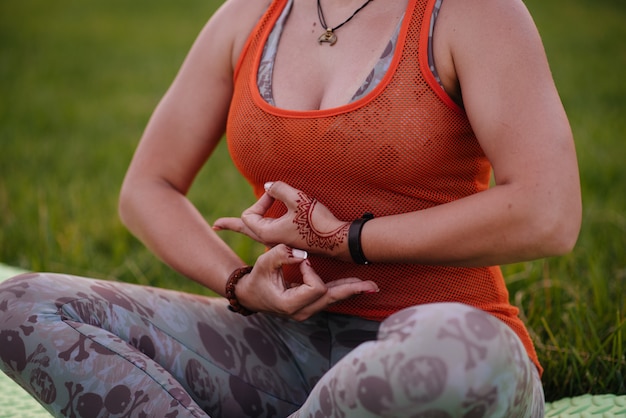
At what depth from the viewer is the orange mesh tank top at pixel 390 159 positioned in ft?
5.00

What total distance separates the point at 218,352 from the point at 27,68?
6.27m

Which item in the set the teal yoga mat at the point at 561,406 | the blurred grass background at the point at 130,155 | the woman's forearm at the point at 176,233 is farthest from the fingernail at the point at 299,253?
the blurred grass background at the point at 130,155

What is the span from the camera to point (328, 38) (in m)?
1.74

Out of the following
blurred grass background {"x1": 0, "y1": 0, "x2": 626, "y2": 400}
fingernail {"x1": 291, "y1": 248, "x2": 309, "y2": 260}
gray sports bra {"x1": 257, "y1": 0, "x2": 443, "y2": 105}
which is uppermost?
gray sports bra {"x1": 257, "y1": 0, "x2": 443, "y2": 105}

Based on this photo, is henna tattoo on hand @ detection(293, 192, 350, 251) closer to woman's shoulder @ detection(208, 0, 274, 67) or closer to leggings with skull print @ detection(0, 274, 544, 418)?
leggings with skull print @ detection(0, 274, 544, 418)

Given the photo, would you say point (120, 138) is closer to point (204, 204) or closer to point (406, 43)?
point (204, 204)

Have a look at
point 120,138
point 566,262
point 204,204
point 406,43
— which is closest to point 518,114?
point 406,43

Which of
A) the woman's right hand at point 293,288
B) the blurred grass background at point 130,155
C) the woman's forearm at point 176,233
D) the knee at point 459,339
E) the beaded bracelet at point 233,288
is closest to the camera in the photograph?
the knee at point 459,339

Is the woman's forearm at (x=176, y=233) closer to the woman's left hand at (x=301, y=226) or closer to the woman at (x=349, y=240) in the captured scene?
the woman at (x=349, y=240)

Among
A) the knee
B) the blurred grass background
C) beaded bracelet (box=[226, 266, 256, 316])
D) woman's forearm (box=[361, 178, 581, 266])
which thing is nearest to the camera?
the knee

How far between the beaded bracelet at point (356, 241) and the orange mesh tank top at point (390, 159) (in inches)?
2.9

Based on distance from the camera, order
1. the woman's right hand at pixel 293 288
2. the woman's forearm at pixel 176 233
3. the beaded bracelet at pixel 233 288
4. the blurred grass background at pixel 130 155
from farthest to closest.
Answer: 1. the blurred grass background at pixel 130 155
2. the woman's forearm at pixel 176 233
3. the beaded bracelet at pixel 233 288
4. the woman's right hand at pixel 293 288

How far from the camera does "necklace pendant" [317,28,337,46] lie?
1.73 m

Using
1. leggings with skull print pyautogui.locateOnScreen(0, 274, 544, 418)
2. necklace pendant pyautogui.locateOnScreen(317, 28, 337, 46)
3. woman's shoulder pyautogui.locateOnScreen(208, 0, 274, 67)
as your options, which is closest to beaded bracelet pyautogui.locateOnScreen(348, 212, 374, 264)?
leggings with skull print pyautogui.locateOnScreen(0, 274, 544, 418)
